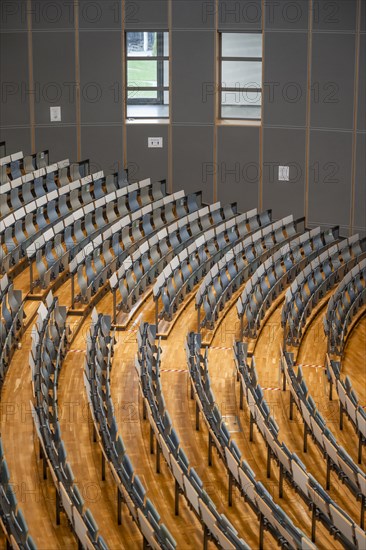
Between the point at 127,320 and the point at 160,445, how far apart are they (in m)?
1.32

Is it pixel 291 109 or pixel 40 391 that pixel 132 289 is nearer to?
pixel 40 391

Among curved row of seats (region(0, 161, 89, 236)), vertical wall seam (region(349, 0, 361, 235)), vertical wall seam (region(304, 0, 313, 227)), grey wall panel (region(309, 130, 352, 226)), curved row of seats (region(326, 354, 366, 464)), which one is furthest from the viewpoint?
grey wall panel (region(309, 130, 352, 226))

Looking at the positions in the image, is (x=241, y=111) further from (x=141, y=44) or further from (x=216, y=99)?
(x=141, y=44)

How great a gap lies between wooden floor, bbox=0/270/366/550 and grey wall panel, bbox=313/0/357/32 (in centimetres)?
201

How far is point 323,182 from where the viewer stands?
6152 millimetres

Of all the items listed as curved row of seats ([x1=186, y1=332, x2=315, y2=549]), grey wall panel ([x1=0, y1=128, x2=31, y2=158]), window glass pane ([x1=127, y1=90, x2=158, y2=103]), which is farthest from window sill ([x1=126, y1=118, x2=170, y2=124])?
curved row of seats ([x1=186, y1=332, x2=315, y2=549])

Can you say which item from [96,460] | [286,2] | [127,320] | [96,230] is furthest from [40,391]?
[286,2]

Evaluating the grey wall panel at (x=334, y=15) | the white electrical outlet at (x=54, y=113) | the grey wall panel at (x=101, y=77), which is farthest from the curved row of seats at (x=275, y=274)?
the white electrical outlet at (x=54, y=113)

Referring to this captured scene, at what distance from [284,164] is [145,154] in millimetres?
906

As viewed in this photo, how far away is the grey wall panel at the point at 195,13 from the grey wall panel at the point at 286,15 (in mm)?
352

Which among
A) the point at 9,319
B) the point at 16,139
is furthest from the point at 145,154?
the point at 9,319

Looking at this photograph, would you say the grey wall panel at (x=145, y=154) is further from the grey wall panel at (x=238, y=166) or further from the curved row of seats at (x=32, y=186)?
the curved row of seats at (x=32, y=186)

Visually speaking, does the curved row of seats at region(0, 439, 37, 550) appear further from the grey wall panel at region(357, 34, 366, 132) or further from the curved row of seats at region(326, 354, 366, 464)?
the grey wall panel at region(357, 34, 366, 132)

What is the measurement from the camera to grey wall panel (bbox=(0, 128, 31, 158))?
6.24 metres
